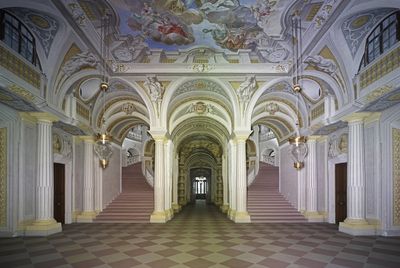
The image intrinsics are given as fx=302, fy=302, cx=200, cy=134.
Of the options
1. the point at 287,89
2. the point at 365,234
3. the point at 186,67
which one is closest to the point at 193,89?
the point at 186,67

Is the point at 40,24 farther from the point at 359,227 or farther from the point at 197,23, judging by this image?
the point at 359,227

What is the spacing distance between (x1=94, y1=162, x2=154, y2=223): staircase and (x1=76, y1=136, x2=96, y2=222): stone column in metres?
0.60

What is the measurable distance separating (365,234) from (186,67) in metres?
8.20

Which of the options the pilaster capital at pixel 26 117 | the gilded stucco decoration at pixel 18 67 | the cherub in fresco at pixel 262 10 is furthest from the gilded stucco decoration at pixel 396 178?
the pilaster capital at pixel 26 117

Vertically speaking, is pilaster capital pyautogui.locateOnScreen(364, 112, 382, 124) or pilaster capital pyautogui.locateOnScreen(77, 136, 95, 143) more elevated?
pilaster capital pyautogui.locateOnScreen(364, 112, 382, 124)

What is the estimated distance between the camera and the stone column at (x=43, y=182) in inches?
372

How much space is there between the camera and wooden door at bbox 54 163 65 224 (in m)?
12.2

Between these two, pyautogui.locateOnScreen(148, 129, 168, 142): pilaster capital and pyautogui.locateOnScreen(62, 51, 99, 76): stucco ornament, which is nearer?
pyautogui.locateOnScreen(62, 51, 99, 76): stucco ornament

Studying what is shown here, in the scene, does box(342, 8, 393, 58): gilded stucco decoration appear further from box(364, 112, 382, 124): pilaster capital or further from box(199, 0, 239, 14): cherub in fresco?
box(199, 0, 239, 14): cherub in fresco

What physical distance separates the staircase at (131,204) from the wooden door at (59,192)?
5.17 feet

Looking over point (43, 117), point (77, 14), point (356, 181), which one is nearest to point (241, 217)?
point (356, 181)

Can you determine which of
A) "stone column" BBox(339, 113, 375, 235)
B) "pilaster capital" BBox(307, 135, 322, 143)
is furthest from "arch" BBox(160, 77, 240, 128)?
"stone column" BBox(339, 113, 375, 235)

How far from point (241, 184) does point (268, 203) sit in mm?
3433

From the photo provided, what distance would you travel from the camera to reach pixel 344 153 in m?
11.7
